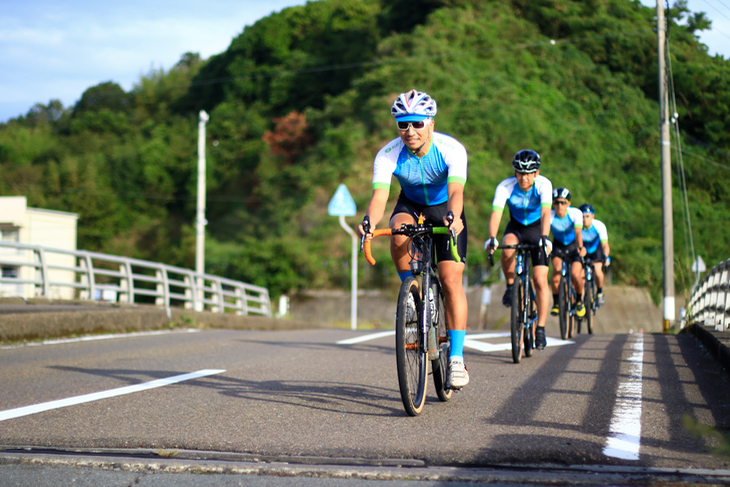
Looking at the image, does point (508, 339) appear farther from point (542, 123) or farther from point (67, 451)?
point (542, 123)

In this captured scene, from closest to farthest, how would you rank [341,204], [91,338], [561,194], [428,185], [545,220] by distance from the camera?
[428,185] → [545,220] → [91,338] → [561,194] → [341,204]

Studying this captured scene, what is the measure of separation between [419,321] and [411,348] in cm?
20

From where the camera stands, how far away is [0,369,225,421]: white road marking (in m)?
4.36

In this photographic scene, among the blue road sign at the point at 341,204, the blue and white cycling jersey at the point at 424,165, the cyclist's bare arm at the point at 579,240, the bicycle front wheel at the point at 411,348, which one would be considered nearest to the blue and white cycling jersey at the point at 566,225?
the cyclist's bare arm at the point at 579,240

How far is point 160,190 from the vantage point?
71.4 metres

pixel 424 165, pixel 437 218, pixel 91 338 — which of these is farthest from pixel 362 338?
pixel 424 165

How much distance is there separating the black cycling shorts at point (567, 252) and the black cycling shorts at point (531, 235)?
2.77 m

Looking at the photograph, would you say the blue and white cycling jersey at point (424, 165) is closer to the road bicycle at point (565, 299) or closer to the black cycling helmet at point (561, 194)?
the black cycling helmet at point (561, 194)

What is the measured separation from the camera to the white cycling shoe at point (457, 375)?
14.7 ft

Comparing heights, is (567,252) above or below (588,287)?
above

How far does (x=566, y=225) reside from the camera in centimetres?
1040

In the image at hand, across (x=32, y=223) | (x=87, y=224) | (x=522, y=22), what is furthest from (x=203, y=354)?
(x=87, y=224)

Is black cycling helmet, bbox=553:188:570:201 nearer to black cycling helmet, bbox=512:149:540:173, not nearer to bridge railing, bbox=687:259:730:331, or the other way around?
bridge railing, bbox=687:259:730:331

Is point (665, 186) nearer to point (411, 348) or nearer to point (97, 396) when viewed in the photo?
point (411, 348)
